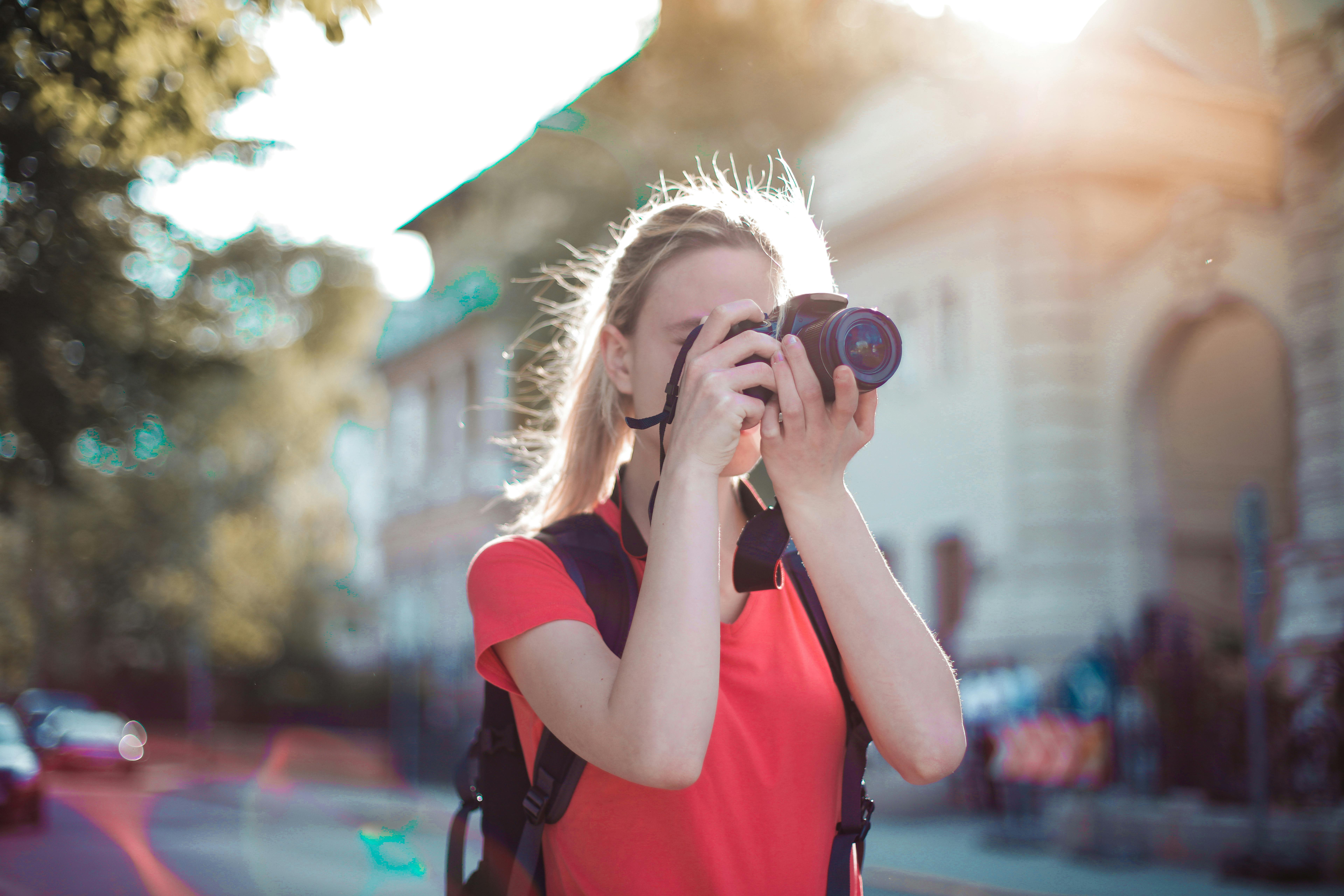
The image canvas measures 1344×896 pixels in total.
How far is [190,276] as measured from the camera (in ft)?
34.7

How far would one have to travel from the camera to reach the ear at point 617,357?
2.02 meters

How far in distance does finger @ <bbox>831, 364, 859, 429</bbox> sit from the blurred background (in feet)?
4.15

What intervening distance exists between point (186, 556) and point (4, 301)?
88.9ft

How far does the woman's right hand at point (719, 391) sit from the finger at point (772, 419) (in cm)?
2

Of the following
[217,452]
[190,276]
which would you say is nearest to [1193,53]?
[190,276]

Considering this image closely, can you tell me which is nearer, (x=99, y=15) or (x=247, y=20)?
(x=99, y=15)

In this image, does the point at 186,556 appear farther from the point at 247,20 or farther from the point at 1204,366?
the point at 247,20

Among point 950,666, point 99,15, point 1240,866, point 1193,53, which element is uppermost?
point 1193,53

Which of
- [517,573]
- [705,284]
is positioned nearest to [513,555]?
[517,573]

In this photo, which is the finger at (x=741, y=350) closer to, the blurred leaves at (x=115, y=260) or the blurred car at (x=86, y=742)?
the blurred leaves at (x=115, y=260)

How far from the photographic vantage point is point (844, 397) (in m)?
1.71

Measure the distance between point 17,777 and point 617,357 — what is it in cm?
1354

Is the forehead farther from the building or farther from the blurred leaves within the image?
the building

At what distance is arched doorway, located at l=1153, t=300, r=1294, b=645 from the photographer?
15766 millimetres
